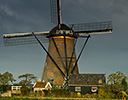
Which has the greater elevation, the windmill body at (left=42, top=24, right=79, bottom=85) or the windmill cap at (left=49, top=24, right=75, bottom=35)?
the windmill cap at (left=49, top=24, right=75, bottom=35)

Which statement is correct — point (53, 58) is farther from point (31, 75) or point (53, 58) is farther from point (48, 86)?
point (31, 75)

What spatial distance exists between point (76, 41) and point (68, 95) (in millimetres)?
14194

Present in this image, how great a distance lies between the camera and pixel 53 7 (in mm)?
45219

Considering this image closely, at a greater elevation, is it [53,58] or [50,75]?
[53,58]

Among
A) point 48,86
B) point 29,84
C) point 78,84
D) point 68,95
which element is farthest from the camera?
point 29,84

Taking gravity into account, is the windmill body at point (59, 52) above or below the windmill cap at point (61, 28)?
below

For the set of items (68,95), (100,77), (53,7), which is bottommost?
(68,95)

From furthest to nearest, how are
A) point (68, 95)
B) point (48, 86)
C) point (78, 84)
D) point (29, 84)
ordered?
point (29, 84)
point (48, 86)
point (78, 84)
point (68, 95)

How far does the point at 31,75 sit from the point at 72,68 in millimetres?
11782

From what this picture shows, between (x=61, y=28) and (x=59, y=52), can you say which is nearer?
(x=61, y=28)

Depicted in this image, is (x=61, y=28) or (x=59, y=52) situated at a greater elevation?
(x=61, y=28)

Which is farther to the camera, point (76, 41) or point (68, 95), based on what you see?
point (76, 41)

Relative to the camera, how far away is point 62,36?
45.1m

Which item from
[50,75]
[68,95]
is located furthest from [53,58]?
[68,95]
